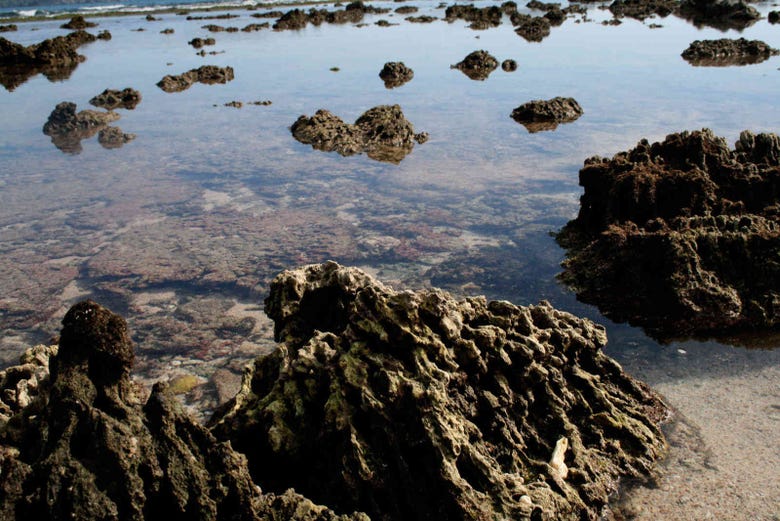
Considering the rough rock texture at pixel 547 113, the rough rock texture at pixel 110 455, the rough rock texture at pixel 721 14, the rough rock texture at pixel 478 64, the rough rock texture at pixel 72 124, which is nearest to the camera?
the rough rock texture at pixel 110 455

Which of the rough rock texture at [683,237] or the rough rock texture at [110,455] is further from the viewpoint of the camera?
the rough rock texture at [683,237]

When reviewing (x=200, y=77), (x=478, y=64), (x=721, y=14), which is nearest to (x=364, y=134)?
(x=478, y=64)

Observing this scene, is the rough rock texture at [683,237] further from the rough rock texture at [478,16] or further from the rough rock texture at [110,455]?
the rough rock texture at [478,16]

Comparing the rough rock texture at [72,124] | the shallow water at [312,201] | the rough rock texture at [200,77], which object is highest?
the rough rock texture at [200,77]

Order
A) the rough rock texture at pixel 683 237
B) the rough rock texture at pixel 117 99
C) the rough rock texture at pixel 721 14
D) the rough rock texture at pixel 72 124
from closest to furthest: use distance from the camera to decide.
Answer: the rough rock texture at pixel 683 237
the rough rock texture at pixel 72 124
the rough rock texture at pixel 117 99
the rough rock texture at pixel 721 14

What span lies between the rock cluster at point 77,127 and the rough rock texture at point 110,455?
56.2 ft

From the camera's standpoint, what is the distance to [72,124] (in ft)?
74.0

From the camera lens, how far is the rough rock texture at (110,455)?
15.0 feet

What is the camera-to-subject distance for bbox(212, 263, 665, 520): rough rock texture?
5.36m

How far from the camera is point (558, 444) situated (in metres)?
6.28

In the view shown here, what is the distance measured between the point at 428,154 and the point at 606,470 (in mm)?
12940

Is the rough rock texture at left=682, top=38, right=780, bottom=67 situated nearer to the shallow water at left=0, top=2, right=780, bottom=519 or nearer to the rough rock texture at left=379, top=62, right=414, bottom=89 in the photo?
the shallow water at left=0, top=2, right=780, bottom=519

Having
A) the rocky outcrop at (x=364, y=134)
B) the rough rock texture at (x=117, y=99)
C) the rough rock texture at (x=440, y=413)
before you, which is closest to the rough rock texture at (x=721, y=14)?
the rocky outcrop at (x=364, y=134)

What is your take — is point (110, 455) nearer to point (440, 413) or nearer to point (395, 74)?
point (440, 413)
